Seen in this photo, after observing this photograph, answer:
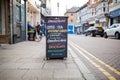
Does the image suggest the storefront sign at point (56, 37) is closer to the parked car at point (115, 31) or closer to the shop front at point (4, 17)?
the shop front at point (4, 17)

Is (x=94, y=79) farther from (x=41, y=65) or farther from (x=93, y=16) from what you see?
(x=93, y=16)

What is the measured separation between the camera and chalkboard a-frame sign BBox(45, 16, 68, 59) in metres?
9.66

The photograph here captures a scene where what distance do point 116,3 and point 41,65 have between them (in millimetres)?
33788

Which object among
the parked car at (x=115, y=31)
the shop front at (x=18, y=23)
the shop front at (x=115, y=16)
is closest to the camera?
the shop front at (x=18, y=23)

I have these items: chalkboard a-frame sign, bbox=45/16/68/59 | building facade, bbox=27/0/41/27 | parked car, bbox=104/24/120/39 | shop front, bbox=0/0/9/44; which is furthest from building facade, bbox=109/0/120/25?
chalkboard a-frame sign, bbox=45/16/68/59

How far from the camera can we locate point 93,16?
6131 centimetres

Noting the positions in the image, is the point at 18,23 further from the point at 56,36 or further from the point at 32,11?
the point at 32,11

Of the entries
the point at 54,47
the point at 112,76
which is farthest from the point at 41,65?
the point at 112,76

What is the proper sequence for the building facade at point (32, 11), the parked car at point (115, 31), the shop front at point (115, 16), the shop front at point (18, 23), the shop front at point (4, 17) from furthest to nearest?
the shop front at point (115, 16), the building facade at point (32, 11), the parked car at point (115, 31), the shop front at point (18, 23), the shop front at point (4, 17)

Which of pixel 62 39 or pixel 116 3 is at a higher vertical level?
pixel 116 3

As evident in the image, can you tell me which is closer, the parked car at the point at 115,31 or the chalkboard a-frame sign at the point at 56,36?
the chalkboard a-frame sign at the point at 56,36

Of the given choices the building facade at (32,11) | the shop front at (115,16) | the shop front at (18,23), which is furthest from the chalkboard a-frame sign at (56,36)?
the shop front at (115,16)

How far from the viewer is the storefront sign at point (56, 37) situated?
9664 millimetres

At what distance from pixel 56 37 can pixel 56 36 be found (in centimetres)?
4
